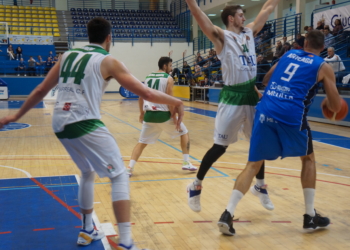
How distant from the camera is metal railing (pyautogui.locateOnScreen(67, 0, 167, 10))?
33406 millimetres

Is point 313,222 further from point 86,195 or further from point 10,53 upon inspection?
point 10,53

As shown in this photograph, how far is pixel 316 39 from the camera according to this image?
3.71m

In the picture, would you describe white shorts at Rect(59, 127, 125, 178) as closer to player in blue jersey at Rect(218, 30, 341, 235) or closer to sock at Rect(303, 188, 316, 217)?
player in blue jersey at Rect(218, 30, 341, 235)

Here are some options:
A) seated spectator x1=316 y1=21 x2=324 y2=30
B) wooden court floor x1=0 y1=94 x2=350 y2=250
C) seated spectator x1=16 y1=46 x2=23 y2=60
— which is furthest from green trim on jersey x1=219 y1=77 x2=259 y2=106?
seated spectator x1=16 y1=46 x2=23 y2=60

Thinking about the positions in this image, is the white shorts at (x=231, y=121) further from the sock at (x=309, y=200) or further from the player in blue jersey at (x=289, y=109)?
the sock at (x=309, y=200)

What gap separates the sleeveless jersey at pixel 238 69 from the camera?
13.3 feet

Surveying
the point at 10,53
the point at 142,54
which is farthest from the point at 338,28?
the point at 10,53

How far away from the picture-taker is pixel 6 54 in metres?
26.1

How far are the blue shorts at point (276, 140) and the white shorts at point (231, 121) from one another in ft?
1.09

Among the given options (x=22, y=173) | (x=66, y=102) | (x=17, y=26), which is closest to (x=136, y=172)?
(x=22, y=173)

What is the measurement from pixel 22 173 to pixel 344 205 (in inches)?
178

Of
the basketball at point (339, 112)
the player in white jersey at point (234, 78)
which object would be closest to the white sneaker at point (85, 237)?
the player in white jersey at point (234, 78)

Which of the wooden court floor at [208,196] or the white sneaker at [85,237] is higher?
the white sneaker at [85,237]

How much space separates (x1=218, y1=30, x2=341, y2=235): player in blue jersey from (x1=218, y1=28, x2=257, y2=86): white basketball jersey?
35 cm
